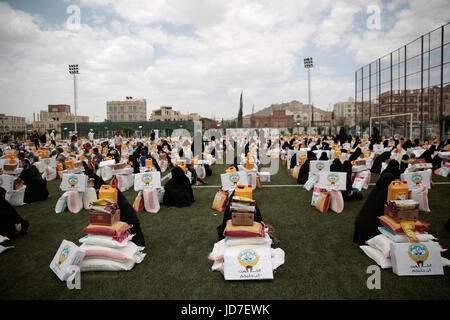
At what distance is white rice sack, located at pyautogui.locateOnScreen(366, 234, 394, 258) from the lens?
382cm

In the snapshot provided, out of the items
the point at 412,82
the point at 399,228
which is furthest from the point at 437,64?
the point at 399,228

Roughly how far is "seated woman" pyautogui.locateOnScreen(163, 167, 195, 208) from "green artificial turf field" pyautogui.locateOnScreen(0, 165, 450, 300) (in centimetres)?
54

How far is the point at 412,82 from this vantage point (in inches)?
851

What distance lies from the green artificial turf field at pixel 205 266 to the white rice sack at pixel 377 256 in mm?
74

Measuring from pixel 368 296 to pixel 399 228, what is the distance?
111 cm

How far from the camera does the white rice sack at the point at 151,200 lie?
673 cm

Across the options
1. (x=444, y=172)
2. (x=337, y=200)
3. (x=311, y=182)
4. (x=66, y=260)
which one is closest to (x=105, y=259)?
(x=66, y=260)

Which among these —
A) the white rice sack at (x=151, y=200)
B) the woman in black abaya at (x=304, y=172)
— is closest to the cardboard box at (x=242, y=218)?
the white rice sack at (x=151, y=200)

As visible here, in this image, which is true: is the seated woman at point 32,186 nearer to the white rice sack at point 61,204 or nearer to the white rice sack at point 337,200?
the white rice sack at point 61,204

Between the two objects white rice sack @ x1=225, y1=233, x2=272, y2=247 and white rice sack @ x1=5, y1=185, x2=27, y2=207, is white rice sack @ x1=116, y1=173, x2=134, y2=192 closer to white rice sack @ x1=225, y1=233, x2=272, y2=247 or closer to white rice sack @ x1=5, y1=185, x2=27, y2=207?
white rice sack @ x1=5, y1=185, x2=27, y2=207

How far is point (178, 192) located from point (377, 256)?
497 cm

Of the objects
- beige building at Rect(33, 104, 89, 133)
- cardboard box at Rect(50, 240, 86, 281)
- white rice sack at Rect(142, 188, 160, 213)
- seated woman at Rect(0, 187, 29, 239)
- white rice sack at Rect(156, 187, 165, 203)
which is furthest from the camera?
beige building at Rect(33, 104, 89, 133)

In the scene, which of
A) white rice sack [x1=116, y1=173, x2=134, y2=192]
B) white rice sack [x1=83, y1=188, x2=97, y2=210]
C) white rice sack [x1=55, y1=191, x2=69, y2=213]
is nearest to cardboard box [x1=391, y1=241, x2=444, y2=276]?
white rice sack [x1=83, y1=188, x2=97, y2=210]
